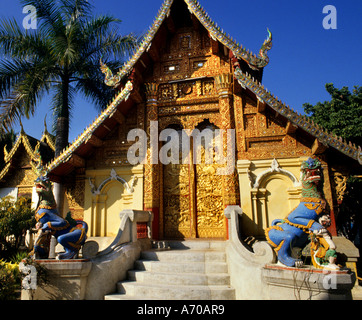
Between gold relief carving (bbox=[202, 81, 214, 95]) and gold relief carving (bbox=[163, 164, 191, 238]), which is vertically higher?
gold relief carving (bbox=[202, 81, 214, 95])

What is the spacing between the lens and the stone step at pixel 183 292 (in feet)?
16.9

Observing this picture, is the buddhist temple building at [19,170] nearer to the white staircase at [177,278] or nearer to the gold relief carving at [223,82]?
the white staircase at [177,278]

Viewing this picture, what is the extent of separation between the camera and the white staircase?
5191mm

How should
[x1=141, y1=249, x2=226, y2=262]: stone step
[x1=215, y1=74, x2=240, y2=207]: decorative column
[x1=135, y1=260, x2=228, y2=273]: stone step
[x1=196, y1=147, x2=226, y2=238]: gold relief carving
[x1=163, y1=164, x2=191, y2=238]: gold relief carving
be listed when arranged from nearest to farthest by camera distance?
[x1=135, y1=260, x2=228, y2=273]: stone step
[x1=141, y1=249, x2=226, y2=262]: stone step
[x1=215, y1=74, x2=240, y2=207]: decorative column
[x1=196, y1=147, x2=226, y2=238]: gold relief carving
[x1=163, y1=164, x2=191, y2=238]: gold relief carving

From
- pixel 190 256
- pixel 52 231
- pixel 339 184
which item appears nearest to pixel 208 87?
pixel 339 184

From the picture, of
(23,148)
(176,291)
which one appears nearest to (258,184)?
(176,291)

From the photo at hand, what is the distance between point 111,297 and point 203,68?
258 inches

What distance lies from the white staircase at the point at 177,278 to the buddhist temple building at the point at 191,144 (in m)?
1.63

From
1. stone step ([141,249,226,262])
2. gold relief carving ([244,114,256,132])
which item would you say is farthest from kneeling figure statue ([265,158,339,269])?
gold relief carving ([244,114,256,132])

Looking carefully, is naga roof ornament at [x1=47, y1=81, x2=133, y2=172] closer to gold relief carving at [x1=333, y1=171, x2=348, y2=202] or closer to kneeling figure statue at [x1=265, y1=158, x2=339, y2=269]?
kneeling figure statue at [x1=265, y1=158, x2=339, y2=269]

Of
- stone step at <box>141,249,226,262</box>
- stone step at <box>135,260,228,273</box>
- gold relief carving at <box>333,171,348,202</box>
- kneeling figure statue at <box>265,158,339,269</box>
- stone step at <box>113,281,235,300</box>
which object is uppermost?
gold relief carving at <box>333,171,348,202</box>

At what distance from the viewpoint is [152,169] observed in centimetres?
831

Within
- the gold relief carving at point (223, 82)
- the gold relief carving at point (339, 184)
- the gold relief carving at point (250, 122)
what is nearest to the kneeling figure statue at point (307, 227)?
the gold relief carving at point (339, 184)

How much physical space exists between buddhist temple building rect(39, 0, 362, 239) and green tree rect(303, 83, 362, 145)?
5396mm
